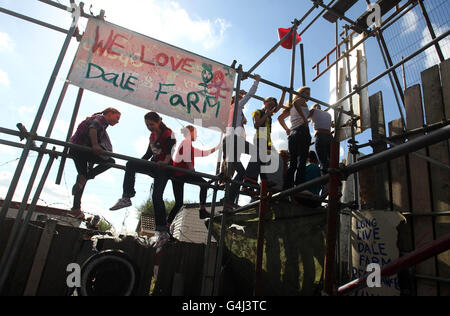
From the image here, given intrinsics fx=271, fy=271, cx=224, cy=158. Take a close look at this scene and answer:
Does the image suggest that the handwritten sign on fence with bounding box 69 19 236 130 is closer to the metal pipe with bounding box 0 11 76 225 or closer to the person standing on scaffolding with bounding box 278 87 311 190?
the metal pipe with bounding box 0 11 76 225

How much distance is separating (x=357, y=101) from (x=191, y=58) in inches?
125

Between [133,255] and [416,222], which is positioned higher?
[416,222]

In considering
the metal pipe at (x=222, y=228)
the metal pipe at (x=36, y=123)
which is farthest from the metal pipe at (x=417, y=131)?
the metal pipe at (x=36, y=123)

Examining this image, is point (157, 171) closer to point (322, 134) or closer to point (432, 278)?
point (322, 134)

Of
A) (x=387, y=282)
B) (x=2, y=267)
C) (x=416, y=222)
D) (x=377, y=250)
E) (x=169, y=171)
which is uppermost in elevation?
(x=169, y=171)

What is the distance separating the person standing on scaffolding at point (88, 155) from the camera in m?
3.57

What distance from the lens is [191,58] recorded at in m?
4.11

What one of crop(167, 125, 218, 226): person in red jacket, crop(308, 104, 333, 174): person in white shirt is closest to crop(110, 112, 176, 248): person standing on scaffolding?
crop(167, 125, 218, 226): person in red jacket

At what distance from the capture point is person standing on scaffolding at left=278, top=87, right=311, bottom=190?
14.1 ft

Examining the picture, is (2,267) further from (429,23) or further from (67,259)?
(429,23)

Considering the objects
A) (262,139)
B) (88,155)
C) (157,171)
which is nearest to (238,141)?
(262,139)

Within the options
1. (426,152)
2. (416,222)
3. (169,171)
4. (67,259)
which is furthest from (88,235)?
(426,152)

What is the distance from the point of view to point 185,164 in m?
4.20

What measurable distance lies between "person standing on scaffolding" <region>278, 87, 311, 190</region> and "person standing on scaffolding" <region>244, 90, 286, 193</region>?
0.33 metres
